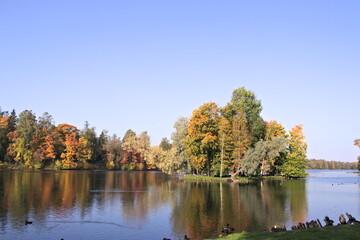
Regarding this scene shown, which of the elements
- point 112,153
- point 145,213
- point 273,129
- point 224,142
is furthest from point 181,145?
point 112,153

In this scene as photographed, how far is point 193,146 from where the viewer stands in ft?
247

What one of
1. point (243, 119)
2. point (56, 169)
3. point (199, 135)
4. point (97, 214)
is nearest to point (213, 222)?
point (97, 214)

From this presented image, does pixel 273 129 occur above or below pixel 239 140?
above

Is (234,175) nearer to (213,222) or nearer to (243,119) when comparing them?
(243,119)

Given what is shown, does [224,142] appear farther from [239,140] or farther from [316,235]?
[316,235]

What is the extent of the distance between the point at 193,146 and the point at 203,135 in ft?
11.7

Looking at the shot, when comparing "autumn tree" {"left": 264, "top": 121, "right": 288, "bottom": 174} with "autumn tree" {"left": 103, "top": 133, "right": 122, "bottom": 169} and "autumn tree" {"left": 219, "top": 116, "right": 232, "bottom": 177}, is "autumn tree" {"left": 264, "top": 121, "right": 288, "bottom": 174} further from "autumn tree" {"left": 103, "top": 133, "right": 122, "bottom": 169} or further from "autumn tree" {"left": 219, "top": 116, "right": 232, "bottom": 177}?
"autumn tree" {"left": 103, "top": 133, "right": 122, "bottom": 169}

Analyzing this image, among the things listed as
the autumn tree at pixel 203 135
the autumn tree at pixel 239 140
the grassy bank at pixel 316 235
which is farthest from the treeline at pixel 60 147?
the grassy bank at pixel 316 235

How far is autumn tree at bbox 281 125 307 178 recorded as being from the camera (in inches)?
3556

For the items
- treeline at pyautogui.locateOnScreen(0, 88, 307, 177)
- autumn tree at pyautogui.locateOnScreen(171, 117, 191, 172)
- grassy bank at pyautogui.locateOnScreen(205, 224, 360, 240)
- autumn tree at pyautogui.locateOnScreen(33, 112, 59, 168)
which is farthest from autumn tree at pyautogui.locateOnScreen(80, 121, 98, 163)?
grassy bank at pyautogui.locateOnScreen(205, 224, 360, 240)

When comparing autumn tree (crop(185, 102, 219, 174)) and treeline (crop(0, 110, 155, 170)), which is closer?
autumn tree (crop(185, 102, 219, 174))

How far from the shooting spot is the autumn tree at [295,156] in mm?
90312

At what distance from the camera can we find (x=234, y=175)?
74.0 metres

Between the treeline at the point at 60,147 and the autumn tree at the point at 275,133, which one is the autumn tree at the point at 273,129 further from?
the treeline at the point at 60,147
